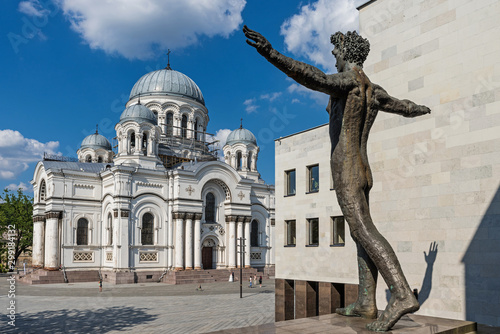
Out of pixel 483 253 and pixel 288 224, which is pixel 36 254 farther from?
pixel 483 253

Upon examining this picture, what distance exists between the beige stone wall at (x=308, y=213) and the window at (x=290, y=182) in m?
0.19

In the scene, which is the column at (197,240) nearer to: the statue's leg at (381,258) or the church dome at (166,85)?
the church dome at (166,85)

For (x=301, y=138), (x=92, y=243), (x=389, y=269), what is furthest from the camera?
(x=92, y=243)

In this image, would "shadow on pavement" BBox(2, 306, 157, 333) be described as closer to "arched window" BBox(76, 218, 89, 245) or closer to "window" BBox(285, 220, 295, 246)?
"window" BBox(285, 220, 295, 246)

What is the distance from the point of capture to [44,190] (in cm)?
4962

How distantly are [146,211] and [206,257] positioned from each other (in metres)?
8.20

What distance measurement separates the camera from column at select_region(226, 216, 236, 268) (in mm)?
49275

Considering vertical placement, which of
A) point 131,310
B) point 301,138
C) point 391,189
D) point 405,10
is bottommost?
point 131,310

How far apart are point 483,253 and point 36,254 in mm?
45250

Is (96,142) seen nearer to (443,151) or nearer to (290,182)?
(290,182)

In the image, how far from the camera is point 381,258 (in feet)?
22.5

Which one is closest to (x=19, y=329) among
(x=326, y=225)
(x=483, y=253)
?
(x=326, y=225)

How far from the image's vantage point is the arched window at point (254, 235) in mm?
54188

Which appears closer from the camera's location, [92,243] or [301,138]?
[301,138]
